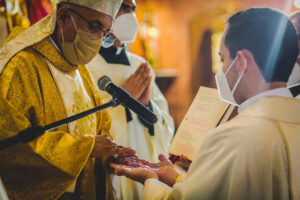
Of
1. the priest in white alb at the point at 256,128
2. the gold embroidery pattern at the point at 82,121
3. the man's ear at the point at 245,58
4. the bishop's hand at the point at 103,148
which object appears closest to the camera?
the priest in white alb at the point at 256,128

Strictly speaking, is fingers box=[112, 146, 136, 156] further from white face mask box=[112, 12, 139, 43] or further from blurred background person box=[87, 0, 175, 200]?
white face mask box=[112, 12, 139, 43]

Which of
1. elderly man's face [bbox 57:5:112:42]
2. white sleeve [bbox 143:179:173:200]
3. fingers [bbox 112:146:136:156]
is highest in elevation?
elderly man's face [bbox 57:5:112:42]

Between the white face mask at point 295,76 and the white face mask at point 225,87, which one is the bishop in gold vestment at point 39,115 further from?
the white face mask at point 295,76

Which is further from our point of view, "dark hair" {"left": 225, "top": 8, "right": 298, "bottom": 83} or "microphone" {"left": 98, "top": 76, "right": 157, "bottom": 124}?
"microphone" {"left": 98, "top": 76, "right": 157, "bottom": 124}

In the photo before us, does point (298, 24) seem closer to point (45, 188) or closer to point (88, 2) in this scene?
point (88, 2)

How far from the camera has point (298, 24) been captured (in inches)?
78.6

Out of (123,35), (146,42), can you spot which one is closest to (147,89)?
(123,35)

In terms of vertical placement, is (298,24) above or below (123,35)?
above

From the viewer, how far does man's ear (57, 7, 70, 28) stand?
71.3 inches

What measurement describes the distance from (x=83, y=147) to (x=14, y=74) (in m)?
0.63

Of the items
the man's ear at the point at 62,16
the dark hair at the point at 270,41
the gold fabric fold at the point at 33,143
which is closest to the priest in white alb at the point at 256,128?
the dark hair at the point at 270,41

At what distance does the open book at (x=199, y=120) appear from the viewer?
75.8 inches

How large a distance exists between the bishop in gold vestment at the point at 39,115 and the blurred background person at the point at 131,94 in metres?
0.79

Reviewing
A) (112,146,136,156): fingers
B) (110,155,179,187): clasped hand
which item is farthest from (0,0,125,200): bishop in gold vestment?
(110,155,179,187): clasped hand
